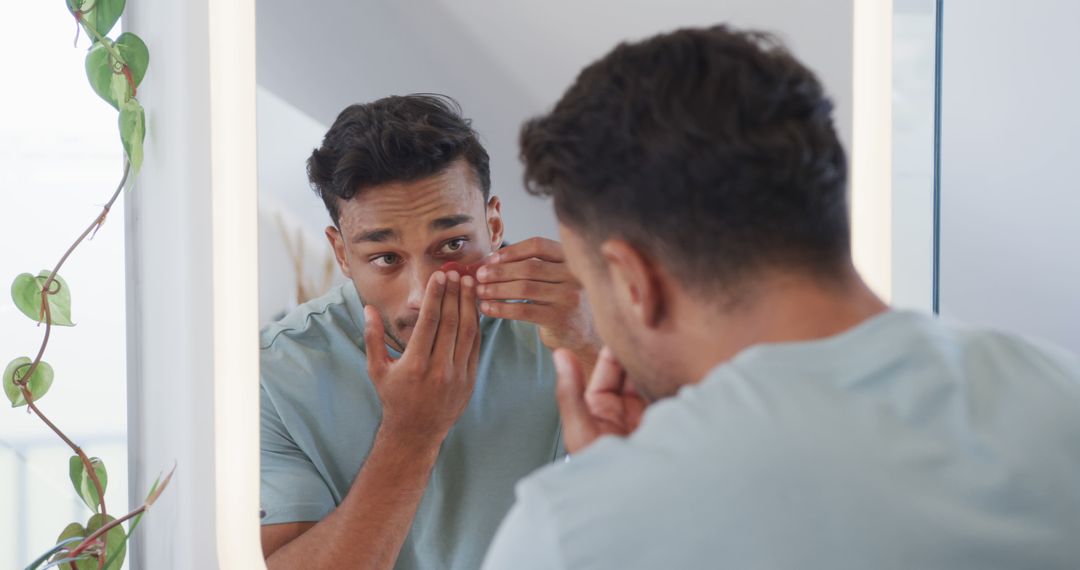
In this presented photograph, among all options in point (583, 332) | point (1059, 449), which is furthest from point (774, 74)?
point (583, 332)

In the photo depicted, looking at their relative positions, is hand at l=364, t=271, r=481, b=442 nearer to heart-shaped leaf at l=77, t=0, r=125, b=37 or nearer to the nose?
the nose

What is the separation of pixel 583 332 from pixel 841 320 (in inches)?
17.5

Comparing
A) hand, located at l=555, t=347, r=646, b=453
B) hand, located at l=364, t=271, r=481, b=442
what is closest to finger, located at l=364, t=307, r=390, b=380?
hand, located at l=364, t=271, r=481, b=442

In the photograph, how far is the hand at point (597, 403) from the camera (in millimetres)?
683

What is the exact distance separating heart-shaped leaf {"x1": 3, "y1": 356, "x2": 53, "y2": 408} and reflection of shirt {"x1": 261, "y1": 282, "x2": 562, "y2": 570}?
0.65 ft

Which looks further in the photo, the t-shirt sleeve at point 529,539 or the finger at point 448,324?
the finger at point 448,324

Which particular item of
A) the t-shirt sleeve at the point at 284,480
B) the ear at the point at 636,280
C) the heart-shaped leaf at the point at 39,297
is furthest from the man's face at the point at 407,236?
the ear at the point at 636,280

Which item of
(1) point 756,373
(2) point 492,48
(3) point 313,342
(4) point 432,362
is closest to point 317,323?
(3) point 313,342

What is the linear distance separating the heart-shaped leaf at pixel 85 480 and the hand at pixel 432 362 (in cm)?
28

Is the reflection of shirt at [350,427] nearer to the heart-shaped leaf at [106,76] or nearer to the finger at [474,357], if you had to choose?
the finger at [474,357]

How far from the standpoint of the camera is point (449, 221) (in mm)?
977

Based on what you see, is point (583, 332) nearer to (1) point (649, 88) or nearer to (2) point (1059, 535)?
(1) point (649, 88)

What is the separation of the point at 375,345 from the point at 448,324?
0.25 ft

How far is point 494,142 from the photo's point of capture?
1.01 metres
